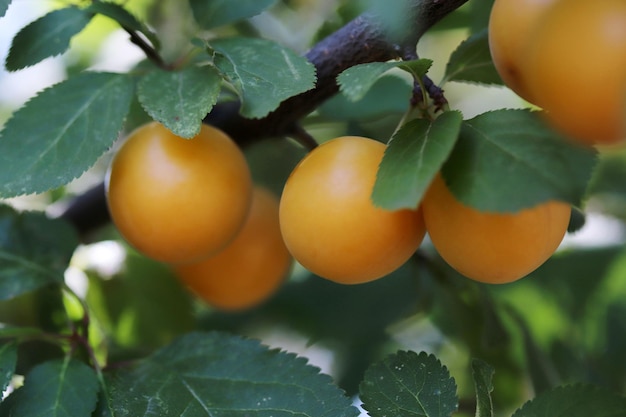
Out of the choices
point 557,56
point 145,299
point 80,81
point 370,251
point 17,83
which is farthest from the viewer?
point 17,83

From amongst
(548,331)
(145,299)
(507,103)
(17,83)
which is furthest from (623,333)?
(17,83)

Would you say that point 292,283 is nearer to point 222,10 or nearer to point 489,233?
point 222,10

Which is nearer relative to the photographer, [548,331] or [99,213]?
[99,213]

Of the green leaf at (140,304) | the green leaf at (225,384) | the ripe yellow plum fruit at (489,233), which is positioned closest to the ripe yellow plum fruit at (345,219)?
the ripe yellow plum fruit at (489,233)

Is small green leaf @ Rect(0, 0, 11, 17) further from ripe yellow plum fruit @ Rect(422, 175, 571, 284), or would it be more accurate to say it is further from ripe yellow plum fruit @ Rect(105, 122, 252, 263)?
ripe yellow plum fruit @ Rect(422, 175, 571, 284)

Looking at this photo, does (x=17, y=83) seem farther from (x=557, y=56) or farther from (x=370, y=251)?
(x=557, y=56)

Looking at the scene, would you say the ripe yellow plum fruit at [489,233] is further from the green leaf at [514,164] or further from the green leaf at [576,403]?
the green leaf at [576,403]
